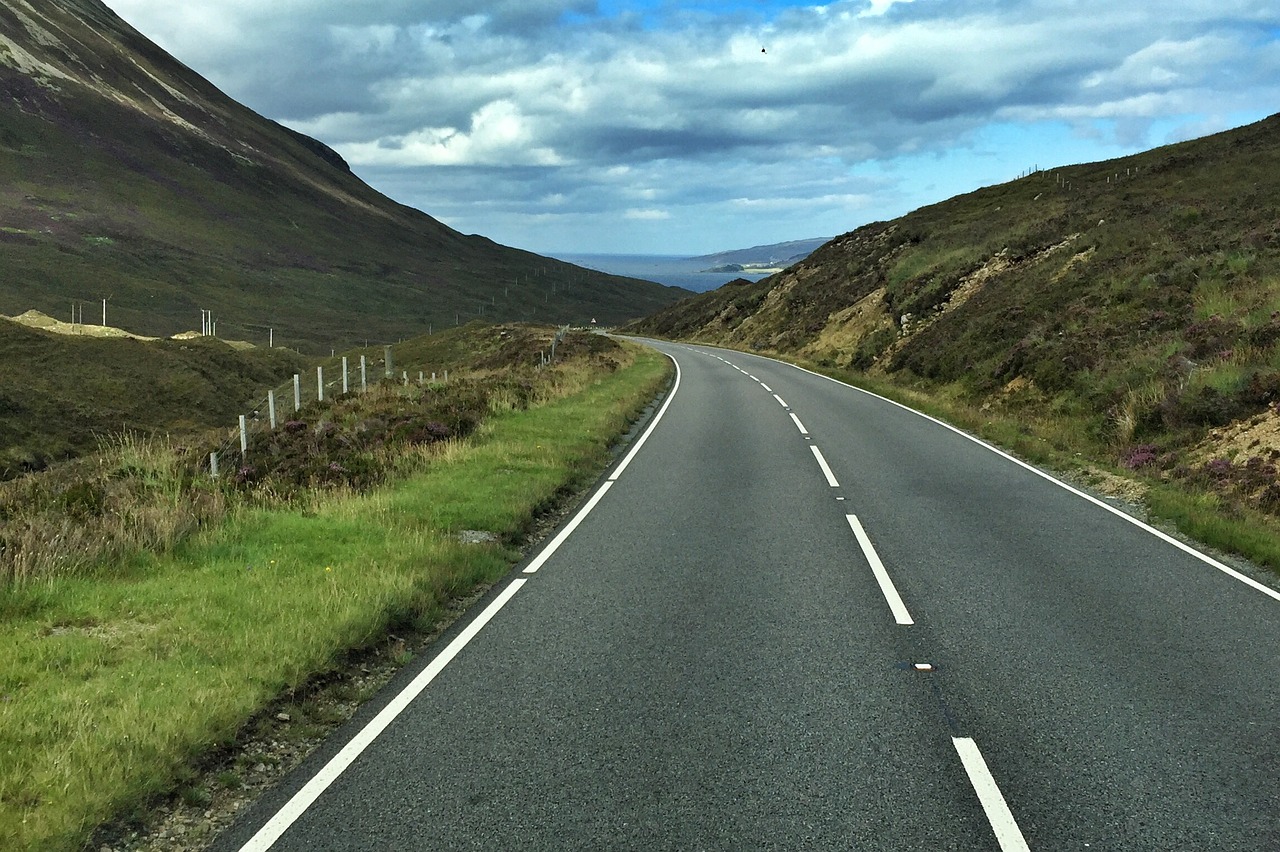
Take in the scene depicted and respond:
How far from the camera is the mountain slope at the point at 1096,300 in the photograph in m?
15.9

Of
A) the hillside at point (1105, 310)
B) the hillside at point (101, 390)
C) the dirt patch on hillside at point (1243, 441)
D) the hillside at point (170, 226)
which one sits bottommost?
the hillside at point (101, 390)

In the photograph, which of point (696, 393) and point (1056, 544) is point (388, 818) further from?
point (696, 393)

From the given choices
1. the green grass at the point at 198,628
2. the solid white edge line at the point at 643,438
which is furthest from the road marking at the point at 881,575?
the solid white edge line at the point at 643,438

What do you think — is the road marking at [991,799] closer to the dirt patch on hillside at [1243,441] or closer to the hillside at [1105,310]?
the hillside at [1105,310]

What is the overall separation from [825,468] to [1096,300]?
15098mm

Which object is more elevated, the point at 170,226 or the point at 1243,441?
the point at 170,226

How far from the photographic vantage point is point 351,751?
4559 millimetres

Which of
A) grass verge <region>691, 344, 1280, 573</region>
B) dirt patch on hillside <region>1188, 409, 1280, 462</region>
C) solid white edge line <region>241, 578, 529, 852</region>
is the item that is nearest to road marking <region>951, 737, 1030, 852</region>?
solid white edge line <region>241, 578, 529, 852</region>

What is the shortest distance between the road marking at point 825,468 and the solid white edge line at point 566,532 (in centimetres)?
335

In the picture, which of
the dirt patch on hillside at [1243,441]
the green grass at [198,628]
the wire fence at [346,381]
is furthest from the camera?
the wire fence at [346,381]

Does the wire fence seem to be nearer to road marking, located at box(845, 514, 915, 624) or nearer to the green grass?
the green grass

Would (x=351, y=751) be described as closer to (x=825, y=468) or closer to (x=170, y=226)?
(x=825, y=468)

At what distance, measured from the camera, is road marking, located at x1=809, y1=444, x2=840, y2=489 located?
12.4 metres

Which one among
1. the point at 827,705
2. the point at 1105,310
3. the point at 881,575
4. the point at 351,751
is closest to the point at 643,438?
the point at 881,575
